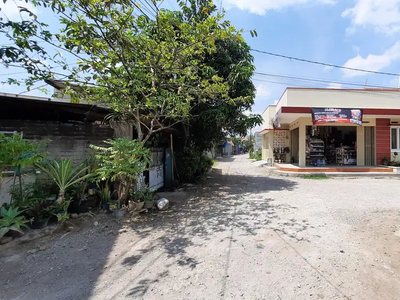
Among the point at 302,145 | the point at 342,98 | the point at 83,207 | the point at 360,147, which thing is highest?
the point at 342,98

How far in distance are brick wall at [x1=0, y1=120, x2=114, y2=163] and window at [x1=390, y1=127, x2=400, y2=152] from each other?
14.2 m

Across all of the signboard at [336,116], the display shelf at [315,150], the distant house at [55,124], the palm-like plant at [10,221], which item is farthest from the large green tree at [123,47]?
the display shelf at [315,150]

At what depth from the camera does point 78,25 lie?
11.4 ft

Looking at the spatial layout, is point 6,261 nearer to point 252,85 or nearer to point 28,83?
point 28,83

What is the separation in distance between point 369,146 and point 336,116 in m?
3.88

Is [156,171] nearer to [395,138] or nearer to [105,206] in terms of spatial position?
[105,206]

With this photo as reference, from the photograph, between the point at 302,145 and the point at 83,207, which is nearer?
the point at 83,207

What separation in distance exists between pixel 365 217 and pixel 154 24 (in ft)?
18.5

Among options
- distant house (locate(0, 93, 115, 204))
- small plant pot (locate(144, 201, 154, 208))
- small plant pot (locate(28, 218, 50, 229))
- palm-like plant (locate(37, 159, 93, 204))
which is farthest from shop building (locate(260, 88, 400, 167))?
small plant pot (locate(28, 218, 50, 229))

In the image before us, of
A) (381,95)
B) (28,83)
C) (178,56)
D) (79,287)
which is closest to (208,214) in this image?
(79,287)

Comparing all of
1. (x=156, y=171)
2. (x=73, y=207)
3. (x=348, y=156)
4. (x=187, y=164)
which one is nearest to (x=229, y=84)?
(x=187, y=164)

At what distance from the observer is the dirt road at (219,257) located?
2414 mm

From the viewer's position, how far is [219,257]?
3.10 m

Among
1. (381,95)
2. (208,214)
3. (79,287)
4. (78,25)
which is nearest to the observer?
(79,287)
